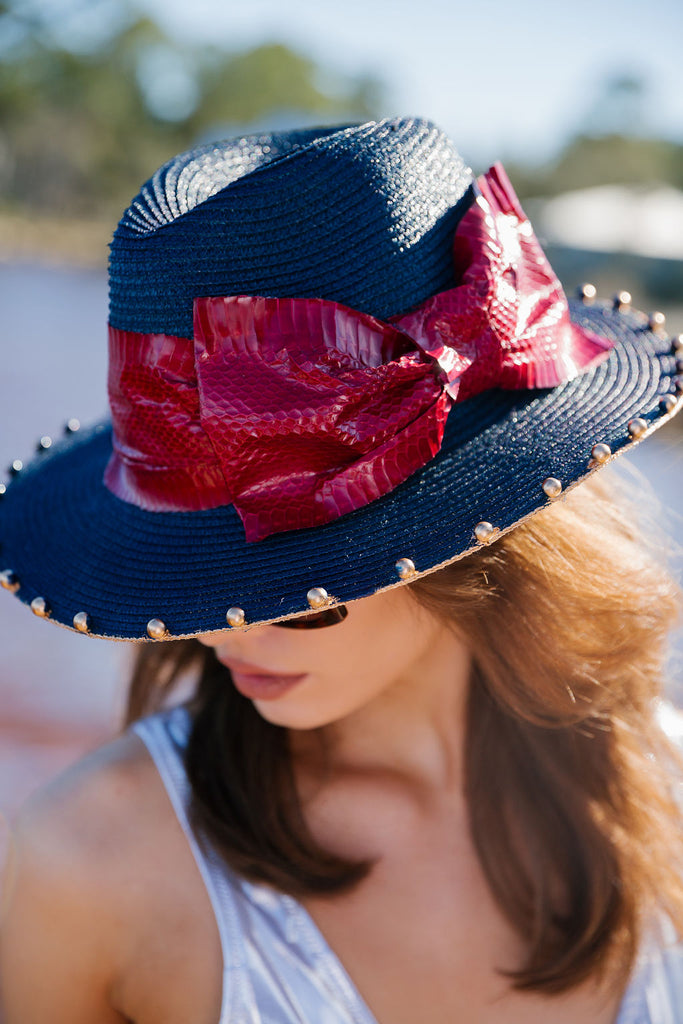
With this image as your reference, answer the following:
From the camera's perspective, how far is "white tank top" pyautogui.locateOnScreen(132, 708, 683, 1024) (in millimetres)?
1352

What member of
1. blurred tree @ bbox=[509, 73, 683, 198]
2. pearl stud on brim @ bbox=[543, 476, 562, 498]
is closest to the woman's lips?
pearl stud on brim @ bbox=[543, 476, 562, 498]

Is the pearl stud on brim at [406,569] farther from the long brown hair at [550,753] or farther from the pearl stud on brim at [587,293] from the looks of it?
the pearl stud on brim at [587,293]

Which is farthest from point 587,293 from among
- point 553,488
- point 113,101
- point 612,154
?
point 113,101

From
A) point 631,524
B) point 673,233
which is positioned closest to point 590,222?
point 673,233

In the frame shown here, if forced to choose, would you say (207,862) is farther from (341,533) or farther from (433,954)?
(341,533)

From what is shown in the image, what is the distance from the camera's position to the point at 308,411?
109 centimetres

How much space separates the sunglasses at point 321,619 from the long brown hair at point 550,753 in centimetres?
12

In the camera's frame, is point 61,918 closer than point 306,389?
No

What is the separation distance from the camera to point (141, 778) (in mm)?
1507

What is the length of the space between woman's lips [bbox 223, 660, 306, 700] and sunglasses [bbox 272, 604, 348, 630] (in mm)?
97

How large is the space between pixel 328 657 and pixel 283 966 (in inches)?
18.2

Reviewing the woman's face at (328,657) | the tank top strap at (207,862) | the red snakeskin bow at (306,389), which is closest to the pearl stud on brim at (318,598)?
→ the red snakeskin bow at (306,389)

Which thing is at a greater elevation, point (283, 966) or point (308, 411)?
point (308, 411)

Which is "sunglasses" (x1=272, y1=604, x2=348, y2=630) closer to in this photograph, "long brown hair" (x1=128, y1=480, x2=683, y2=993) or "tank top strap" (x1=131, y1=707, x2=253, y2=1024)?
"long brown hair" (x1=128, y1=480, x2=683, y2=993)
